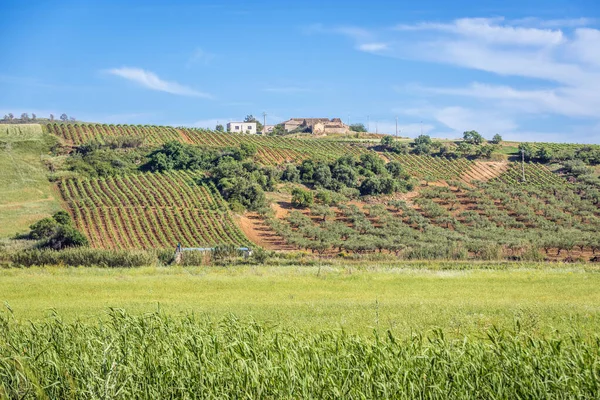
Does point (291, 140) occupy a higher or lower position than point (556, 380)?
higher

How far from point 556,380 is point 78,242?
48459 millimetres

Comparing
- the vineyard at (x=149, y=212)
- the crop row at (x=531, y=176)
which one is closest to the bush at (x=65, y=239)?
the vineyard at (x=149, y=212)

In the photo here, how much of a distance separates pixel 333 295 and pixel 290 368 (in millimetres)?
16484

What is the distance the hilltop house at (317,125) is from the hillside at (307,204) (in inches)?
1334

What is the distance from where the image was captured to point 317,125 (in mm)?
136875

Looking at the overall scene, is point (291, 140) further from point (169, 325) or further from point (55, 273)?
point (169, 325)

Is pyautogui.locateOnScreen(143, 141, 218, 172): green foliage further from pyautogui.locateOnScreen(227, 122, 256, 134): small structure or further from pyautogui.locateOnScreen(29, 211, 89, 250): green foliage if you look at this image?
pyautogui.locateOnScreen(227, 122, 256, 134): small structure

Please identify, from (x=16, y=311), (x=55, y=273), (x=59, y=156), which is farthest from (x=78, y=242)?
(x=59, y=156)

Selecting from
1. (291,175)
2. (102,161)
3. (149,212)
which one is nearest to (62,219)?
(149,212)

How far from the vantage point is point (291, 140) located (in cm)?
11462

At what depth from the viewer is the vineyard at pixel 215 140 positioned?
9644 cm

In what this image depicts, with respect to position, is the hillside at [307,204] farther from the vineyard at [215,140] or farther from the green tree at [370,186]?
the vineyard at [215,140]

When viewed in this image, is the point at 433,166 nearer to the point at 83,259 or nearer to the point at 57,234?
the point at 57,234

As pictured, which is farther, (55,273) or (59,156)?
(59,156)
